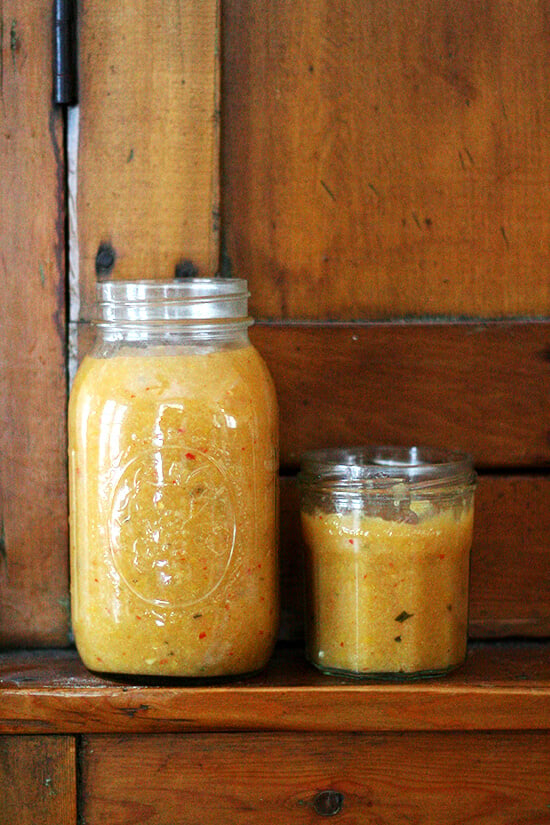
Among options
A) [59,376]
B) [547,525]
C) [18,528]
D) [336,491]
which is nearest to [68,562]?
[18,528]

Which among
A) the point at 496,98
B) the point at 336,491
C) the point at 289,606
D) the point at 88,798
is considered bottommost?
the point at 88,798

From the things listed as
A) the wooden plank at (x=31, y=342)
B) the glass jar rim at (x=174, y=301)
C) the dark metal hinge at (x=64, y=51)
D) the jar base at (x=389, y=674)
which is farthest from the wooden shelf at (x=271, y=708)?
the dark metal hinge at (x=64, y=51)

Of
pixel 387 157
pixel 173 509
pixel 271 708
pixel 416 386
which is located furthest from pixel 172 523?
pixel 387 157

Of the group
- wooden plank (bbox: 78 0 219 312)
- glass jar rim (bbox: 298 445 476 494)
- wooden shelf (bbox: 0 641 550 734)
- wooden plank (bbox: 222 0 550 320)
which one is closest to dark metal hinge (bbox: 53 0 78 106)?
wooden plank (bbox: 78 0 219 312)

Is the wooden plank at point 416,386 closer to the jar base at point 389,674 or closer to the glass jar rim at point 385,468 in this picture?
the glass jar rim at point 385,468

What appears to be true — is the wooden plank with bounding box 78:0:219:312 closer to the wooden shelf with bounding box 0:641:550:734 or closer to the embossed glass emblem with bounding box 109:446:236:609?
the embossed glass emblem with bounding box 109:446:236:609

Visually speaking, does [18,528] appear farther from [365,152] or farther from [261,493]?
[365,152]
